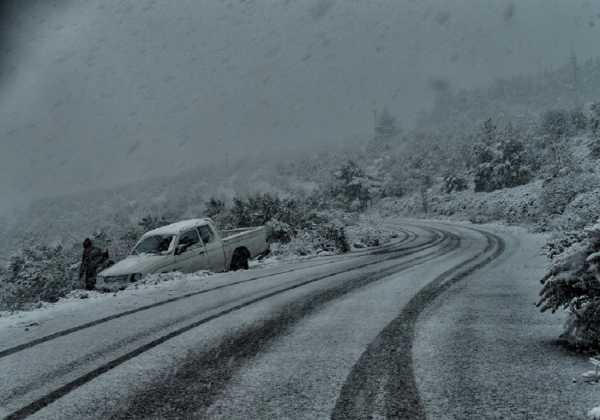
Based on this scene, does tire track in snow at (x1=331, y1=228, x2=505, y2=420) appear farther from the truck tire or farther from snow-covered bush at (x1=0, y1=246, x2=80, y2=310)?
snow-covered bush at (x1=0, y1=246, x2=80, y2=310)

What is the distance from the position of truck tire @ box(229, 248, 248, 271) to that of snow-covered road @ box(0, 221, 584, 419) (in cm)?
473

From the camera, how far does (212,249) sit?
11.4 metres

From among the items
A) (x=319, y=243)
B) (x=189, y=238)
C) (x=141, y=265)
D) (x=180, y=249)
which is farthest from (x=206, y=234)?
(x=319, y=243)

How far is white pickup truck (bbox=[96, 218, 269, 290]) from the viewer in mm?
9633

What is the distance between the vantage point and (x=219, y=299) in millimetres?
6660

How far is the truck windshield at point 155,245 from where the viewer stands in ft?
34.6

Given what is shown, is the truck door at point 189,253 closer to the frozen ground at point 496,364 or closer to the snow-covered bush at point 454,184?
the frozen ground at point 496,364

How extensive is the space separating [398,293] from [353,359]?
3.27 m

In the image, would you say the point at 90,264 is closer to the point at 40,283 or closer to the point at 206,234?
the point at 206,234

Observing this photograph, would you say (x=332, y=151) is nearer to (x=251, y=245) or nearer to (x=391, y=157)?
(x=391, y=157)

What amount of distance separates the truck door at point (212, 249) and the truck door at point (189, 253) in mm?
178

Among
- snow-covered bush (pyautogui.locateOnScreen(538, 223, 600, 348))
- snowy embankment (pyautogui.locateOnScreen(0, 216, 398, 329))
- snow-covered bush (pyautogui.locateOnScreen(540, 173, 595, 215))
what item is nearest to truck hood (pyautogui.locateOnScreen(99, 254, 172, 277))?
snowy embankment (pyautogui.locateOnScreen(0, 216, 398, 329))

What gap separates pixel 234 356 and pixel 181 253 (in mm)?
7015

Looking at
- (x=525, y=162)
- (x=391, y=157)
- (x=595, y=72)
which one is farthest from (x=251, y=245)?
(x=595, y=72)
